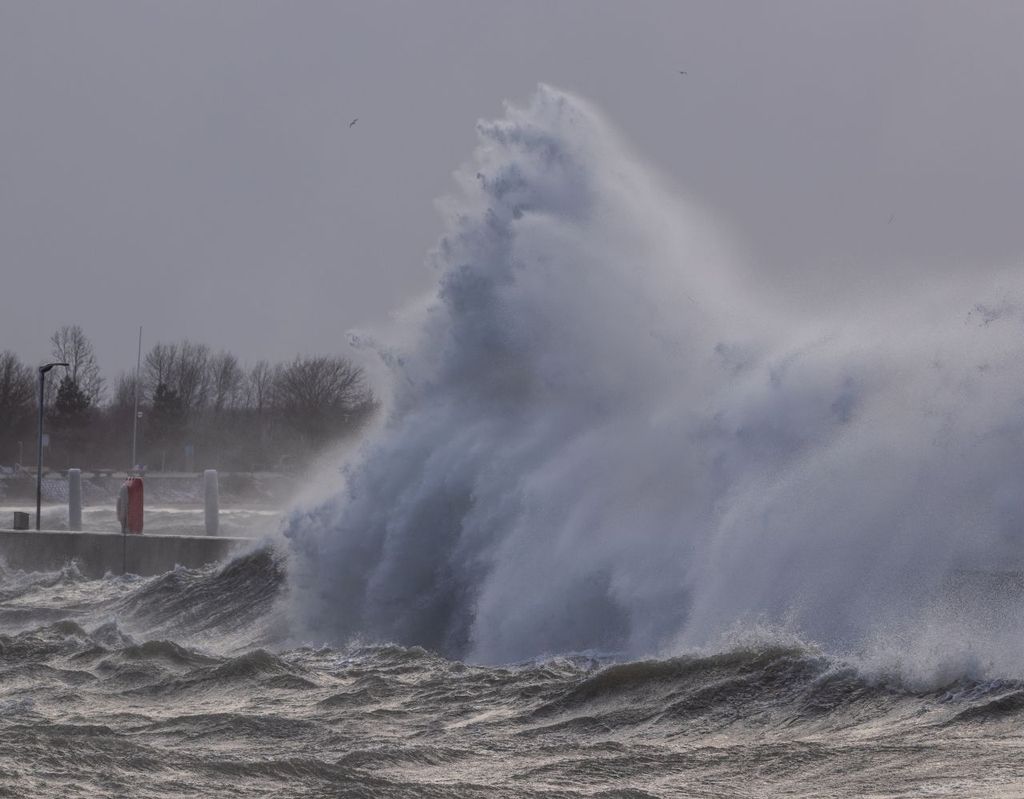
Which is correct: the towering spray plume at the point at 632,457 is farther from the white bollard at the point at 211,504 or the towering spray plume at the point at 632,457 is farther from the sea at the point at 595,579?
the white bollard at the point at 211,504

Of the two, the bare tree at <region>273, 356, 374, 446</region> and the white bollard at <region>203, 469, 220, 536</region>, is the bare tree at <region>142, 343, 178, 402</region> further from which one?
the white bollard at <region>203, 469, 220, 536</region>

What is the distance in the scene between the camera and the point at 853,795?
5488 millimetres

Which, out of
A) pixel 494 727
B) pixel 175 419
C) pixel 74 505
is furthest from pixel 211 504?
pixel 175 419

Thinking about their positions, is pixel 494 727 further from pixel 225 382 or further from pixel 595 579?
pixel 225 382

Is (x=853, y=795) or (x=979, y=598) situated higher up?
(x=979, y=598)

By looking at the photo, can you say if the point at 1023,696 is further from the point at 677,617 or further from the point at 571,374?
the point at 571,374

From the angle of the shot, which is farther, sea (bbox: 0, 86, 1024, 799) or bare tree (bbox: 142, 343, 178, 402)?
bare tree (bbox: 142, 343, 178, 402)

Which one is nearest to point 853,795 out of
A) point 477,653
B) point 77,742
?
point 77,742

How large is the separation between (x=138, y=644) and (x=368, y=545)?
2.64 m

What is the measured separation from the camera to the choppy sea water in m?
6.01

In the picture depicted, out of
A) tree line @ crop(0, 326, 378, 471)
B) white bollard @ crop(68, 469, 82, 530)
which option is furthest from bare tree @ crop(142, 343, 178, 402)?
white bollard @ crop(68, 469, 82, 530)

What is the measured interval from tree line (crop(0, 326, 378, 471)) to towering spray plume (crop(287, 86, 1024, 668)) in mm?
47554

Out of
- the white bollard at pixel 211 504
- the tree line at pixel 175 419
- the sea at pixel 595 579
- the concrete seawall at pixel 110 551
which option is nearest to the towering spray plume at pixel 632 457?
the sea at pixel 595 579

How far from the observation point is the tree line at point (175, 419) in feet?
224
